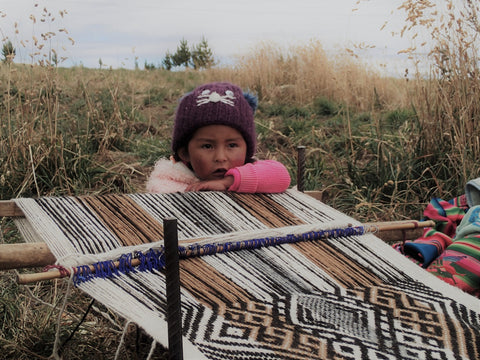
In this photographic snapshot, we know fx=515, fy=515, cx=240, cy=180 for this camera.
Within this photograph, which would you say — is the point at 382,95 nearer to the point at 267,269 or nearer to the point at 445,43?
the point at 445,43

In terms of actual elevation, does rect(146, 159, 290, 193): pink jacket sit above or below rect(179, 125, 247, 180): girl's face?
below

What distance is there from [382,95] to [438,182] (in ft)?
11.2

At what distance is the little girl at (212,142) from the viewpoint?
198 cm

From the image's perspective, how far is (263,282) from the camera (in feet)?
4.23

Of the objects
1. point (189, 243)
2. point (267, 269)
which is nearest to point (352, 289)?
point (267, 269)

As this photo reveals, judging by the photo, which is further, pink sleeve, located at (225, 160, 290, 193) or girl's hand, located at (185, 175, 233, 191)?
girl's hand, located at (185, 175, 233, 191)

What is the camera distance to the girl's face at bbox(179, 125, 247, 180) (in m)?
2.03

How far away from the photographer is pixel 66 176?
3070mm

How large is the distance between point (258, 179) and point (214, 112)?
0.38m

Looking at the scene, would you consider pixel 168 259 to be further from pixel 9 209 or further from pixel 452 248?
pixel 452 248

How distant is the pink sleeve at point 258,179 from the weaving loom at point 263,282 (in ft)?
0.41

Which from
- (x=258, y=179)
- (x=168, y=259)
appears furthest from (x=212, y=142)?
(x=168, y=259)

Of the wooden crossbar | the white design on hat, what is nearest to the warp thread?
the wooden crossbar

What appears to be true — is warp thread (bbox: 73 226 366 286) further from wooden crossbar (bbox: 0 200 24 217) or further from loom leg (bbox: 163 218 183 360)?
wooden crossbar (bbox: 0 200 24 217)
